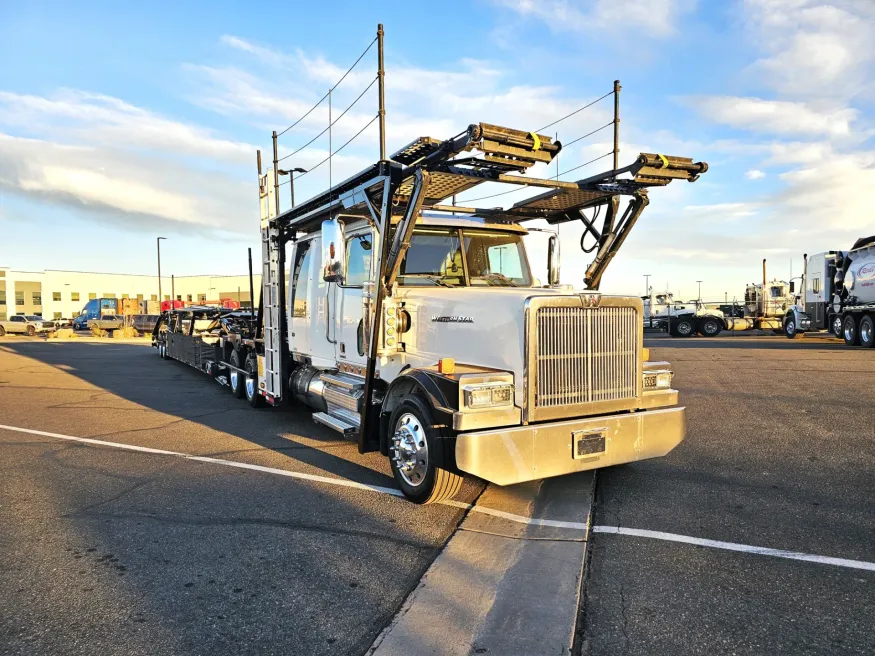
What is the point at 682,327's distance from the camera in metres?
29.8

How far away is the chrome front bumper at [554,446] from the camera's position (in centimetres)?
421

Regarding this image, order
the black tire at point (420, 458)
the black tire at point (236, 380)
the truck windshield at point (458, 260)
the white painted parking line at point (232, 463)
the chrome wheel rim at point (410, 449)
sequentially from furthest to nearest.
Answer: the black tire at point (236, 380) → the truck windshield at point (458, 260) → the white painted parking line at point (232, 463) → the chrome wheel rim at point (410, 449) → the black tire at point (420, 458)

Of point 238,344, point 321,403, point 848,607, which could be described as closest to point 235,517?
point 321,403

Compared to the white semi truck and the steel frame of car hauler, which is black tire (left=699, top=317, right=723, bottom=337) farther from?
the steel frame of car hauler

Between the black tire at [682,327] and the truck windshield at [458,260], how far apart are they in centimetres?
2583

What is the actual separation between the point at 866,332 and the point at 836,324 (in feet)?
8.11

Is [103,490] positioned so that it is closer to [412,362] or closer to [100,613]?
[100,613]

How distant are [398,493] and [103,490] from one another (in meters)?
2.61

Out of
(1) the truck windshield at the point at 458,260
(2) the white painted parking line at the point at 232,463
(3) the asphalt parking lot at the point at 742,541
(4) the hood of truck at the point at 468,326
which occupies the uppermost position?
(1) the truck windshield at the point at 458,260

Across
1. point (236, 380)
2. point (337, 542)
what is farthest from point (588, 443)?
point (236, 380)

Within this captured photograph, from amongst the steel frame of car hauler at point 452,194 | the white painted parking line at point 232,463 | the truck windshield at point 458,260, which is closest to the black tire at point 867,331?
the steel frame of car hauler at point 452,194

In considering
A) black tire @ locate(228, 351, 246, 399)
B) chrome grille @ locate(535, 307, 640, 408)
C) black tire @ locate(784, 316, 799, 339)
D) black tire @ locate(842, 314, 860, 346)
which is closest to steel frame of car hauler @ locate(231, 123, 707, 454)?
chrome grille @ locate(535, 307, 640, 408)

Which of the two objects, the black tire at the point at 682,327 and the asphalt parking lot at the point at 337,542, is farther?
the black tire at the point at 682,327

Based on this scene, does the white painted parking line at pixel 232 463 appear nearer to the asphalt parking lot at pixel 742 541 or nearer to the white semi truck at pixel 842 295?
the asphalt parking lot at pixel 742 541
